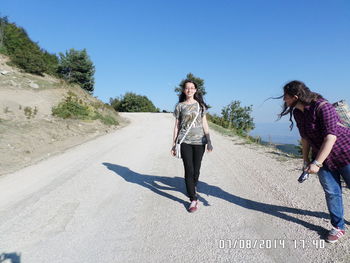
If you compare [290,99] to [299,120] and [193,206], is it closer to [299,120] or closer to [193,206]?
[299,120]

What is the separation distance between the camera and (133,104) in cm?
5488

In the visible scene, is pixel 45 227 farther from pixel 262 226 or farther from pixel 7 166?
pixel 7 166

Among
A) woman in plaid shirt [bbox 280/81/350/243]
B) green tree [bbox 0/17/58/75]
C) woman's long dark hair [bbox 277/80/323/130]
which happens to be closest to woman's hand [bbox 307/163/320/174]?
woman in plaid shirt [bbox 280/81/350/243]

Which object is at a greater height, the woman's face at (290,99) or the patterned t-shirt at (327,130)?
the woman's face at (290,99)

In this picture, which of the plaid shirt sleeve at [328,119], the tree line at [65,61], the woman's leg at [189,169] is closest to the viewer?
the plaid shirt sleeve at [328,119]

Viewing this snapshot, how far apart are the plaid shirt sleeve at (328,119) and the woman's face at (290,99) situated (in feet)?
1.04

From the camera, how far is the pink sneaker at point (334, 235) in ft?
9.04

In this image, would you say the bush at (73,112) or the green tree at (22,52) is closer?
the bush at (73,112)

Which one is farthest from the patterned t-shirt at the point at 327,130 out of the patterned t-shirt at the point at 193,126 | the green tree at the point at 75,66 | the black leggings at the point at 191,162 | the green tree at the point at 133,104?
the green tree at the point at 133,104

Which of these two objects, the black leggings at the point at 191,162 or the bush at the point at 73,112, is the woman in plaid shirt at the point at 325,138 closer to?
the black leggings at the point at 191,162

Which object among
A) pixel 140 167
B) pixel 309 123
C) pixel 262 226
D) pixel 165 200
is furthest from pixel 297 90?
pixel 140 167

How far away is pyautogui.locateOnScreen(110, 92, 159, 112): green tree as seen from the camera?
54.3 meters
